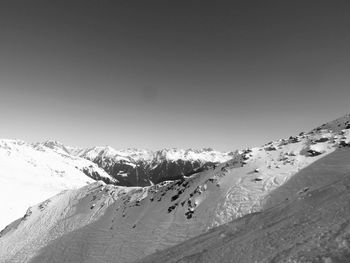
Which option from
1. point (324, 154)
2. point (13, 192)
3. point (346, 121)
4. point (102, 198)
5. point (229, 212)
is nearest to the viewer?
point (229, 212)

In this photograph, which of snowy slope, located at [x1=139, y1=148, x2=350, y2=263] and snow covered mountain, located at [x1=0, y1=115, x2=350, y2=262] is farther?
snow covered mountain, located at [x1=0, y1=115, x2=350, y2=262]

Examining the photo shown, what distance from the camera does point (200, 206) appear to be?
108 feet

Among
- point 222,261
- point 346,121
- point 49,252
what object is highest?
point 346,121

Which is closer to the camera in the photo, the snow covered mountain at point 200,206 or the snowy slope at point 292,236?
the snowy slope at point 292,236

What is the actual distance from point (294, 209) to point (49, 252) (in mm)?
35922

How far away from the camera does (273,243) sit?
12.9 metres

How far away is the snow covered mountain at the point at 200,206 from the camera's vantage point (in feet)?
88.9

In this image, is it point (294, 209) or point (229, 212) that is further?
point (229, 212)

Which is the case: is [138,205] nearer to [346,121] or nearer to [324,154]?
[324,154]

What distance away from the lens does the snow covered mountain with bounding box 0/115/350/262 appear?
88.9 ft

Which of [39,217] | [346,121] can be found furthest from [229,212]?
[39,217]

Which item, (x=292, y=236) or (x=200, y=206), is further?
(x=200, y=206)

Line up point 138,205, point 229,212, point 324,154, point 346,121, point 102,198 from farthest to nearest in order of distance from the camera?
1. point 102,198
2. point 138,205
3. point 346,121
4. point 324,154
5. point 229,212

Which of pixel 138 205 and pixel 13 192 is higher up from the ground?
pixel 13 192
